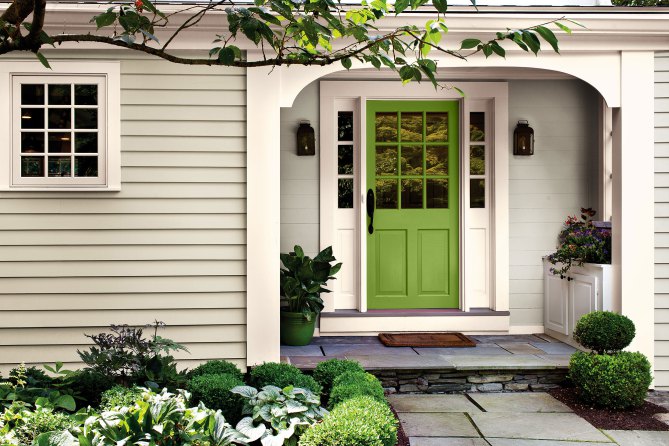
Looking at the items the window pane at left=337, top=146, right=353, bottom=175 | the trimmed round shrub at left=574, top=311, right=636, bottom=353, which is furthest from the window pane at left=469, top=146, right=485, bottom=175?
the trimmed round shrub at left=574, top=311, right=636, bottom=353

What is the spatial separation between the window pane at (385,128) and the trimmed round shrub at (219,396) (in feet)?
10.5

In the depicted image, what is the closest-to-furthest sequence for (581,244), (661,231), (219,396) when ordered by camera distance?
1. (219,396)
2. (661,231)
3. (581,244)

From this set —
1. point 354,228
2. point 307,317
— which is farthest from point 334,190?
point 307,317

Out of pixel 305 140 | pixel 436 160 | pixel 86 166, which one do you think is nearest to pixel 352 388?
pixel 86 166

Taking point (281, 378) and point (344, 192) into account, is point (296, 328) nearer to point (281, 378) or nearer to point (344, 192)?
point (344, 192)

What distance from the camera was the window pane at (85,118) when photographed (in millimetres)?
5027

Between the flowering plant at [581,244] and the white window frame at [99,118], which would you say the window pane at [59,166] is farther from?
the flowering plant at [581,244]

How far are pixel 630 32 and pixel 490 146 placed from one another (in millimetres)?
1636

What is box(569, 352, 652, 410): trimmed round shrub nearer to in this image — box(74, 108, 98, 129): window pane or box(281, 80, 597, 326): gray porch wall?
box(281, 80, 597, 326): gray porch wall

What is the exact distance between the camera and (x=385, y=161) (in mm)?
6355

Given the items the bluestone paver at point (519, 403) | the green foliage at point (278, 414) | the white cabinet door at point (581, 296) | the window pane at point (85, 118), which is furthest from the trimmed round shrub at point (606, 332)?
the window pane at point (85, 118)

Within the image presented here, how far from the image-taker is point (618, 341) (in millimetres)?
4773

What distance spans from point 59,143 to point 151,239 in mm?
955

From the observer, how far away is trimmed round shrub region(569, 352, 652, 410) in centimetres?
460
